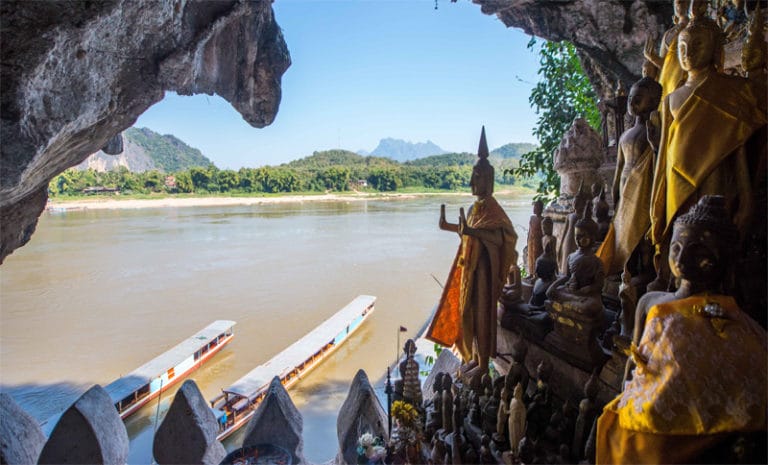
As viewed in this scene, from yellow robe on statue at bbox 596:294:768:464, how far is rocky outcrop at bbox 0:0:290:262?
176 inches

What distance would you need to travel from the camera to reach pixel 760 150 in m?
1.89

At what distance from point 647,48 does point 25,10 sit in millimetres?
4499

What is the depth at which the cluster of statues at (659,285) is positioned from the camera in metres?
1.35

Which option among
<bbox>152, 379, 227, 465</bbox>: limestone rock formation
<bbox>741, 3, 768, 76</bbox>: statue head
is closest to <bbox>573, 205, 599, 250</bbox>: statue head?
<bbox>741, 3, 768, 76</bbox>: statue head

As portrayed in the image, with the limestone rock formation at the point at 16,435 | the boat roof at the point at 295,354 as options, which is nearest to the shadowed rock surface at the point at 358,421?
the limestone rock formation at the point at 16,435

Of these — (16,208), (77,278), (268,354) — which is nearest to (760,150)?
(16,208)

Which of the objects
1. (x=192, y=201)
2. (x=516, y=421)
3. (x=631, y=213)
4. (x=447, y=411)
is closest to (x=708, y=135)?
(x=631, y=213)

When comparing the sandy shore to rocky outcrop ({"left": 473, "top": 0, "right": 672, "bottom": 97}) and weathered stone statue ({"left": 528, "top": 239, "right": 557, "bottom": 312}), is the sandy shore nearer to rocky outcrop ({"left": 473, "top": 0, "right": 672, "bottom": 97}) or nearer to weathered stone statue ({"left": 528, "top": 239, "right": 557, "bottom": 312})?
rocky outcrop ({"left": 473, "top": 0, "right": 672, "bottom": 97})

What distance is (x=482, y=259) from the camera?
2.57 metres

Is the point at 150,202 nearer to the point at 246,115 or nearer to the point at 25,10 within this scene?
the point at 246,115

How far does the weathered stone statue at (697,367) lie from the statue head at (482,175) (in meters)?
1.26

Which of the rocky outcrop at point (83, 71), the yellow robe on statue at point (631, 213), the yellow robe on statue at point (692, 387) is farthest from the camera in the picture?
the rocky outcrop at point (83, 71)

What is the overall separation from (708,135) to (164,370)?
32.0 ft

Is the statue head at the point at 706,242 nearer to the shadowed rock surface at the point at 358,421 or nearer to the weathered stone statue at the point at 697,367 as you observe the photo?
the weathered stone statue at the point at 697,367
